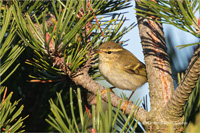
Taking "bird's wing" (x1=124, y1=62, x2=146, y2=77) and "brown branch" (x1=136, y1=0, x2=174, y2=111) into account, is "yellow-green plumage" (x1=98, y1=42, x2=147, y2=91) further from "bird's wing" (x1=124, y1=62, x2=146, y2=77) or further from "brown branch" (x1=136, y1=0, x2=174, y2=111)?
"brown branch" (x1=136, y1=0, x2=174, y2=111)

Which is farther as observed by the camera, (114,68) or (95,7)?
(114,68)

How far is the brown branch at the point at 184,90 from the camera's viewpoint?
4.44 feet

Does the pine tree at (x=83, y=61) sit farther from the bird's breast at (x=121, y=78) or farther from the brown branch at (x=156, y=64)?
the bird's breast at (x=121, y=78)

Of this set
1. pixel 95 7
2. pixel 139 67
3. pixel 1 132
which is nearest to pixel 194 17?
pixel 95 7

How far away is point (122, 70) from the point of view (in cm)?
343

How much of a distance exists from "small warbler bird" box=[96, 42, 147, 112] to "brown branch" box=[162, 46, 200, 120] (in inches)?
58.7

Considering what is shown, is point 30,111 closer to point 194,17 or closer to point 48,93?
point 48,93

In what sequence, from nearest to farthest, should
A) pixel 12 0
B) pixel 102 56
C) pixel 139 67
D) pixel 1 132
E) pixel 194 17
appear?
pixel 194 17 < pixel 1 132 < pixel 12 0 < pixel 102 56 < pixel 139 67

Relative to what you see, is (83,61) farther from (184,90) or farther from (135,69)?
(135,69)

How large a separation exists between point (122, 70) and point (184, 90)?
78.8 inches

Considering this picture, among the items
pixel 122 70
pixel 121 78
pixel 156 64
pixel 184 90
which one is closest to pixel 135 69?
pixel 122 70

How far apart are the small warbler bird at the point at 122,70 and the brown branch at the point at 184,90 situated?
149 cm

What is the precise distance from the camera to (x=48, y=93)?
256cm

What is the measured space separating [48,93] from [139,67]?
1571mm
